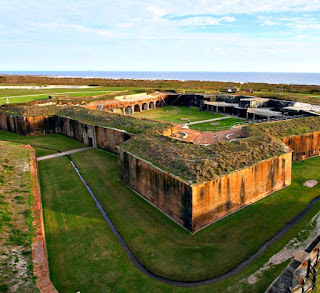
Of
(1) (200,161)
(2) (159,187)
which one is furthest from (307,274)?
(2) (159,187)

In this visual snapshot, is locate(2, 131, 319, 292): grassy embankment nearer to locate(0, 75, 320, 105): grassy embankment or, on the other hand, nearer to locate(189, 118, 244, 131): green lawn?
locate(189, 118, 244, 131): green lawn

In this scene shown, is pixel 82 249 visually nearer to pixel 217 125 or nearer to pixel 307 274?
pixel 307 274

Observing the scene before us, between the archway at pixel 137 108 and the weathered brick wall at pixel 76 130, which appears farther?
the archway at pixel 137 108

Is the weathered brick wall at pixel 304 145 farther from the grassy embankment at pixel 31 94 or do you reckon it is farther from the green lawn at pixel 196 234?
the grassy embankment at pixel 31 94

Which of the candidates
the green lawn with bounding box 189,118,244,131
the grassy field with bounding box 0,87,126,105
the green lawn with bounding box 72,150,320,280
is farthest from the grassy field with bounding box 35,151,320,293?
the grassy field with bounding box 0,87,126,105

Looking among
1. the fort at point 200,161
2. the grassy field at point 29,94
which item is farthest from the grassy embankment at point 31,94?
the fort at point 200,161

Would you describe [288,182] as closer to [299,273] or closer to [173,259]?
[173,259]

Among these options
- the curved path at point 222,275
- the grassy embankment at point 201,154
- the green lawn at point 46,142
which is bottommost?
the curved path at point 222,275

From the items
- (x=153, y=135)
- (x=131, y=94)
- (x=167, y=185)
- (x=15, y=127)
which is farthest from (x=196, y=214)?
A: (x=131, y=94)
